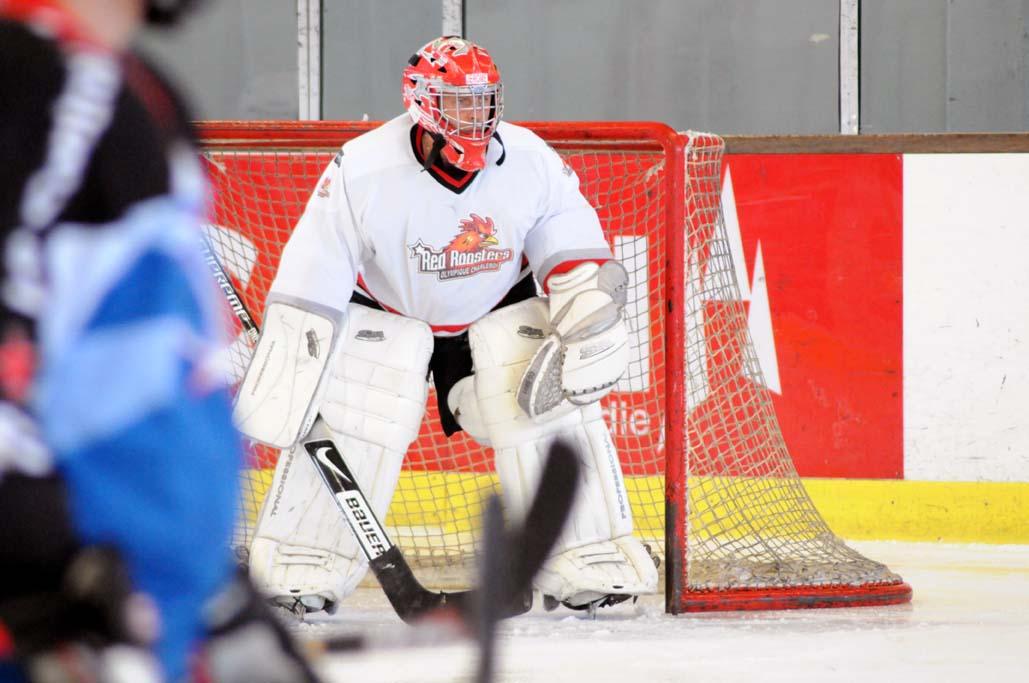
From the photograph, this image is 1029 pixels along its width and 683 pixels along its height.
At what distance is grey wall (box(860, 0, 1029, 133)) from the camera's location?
15.9 feet

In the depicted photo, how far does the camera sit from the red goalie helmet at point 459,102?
2.79 metres

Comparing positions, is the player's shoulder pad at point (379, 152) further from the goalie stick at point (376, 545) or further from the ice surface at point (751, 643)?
the ice surface at point (751, 643)

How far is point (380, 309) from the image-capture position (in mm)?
3047

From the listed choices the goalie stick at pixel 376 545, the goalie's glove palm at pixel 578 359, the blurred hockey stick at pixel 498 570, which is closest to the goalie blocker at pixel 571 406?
the goalie's glove palm at pixel 578 359

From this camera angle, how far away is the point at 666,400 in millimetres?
3006

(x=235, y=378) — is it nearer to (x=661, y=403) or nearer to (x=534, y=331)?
(x=534, y=331)

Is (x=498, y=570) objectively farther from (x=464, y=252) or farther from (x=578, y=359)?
(x=464, y=252)

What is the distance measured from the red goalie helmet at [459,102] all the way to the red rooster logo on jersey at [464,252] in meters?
0.13

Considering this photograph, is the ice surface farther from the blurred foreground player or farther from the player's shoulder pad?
the blurred foreground player

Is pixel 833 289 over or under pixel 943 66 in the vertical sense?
under

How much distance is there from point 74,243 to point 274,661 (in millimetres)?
298

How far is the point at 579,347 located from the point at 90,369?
2.31 meters

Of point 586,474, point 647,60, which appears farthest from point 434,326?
point 647,60

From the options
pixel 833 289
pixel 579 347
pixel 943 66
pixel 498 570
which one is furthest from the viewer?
pixel 943 66
